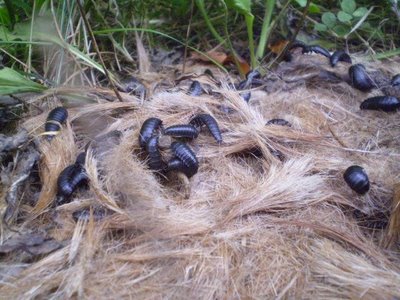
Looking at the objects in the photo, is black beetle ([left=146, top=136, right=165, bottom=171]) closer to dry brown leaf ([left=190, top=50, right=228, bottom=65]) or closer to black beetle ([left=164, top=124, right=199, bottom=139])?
black beetle ([left=164, top=124, right=199, bottom=139])

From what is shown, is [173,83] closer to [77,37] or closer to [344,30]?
[77,37]

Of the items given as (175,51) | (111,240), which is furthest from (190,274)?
(175,51)

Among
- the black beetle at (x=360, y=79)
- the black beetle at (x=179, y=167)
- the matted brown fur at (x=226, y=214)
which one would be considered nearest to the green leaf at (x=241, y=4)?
the matted brown fur at (x=226, y=214)

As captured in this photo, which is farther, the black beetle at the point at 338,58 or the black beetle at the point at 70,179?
the black beetle at the point at 338,58

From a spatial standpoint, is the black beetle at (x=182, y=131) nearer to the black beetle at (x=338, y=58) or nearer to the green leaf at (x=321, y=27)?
the black beetle at (x=338, y=58)

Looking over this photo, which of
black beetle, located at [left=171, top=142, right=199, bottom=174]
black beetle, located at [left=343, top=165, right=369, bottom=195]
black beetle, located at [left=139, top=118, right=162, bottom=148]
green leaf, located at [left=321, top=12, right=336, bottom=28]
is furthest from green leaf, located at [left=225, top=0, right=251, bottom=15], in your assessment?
black beetle, located at [left=343, top=165, right=369, bottom=195]

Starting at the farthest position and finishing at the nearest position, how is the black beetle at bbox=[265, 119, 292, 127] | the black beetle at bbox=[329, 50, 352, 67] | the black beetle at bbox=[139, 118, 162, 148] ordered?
1. the black beetle at bbox=[329, 50, 352, 67]
2. the black beetle at bbox=[265, 119, 292, 127]
3. the black beetle at bbox=[139, 118, 162, 148]
